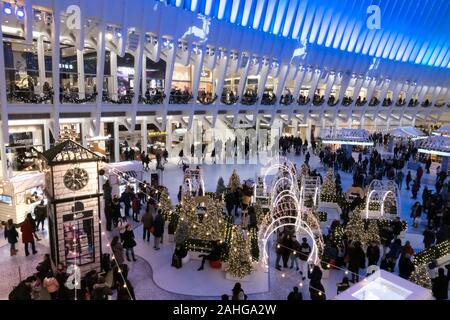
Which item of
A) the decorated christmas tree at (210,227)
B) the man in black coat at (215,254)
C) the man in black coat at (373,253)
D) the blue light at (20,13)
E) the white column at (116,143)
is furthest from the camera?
the white column at (116,143)

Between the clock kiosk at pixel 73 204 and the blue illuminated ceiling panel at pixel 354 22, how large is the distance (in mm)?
14182

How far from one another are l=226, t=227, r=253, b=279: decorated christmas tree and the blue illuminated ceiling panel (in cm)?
1542

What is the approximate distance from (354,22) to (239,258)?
27.3 metres

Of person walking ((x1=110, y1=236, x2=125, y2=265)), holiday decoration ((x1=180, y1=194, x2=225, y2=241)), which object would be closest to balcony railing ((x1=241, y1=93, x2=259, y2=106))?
holiday decoration ((x1=180, y1=194, x2=225, y2=241))

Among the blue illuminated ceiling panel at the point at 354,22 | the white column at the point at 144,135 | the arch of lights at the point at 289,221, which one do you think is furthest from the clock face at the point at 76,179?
the white column at the point at 144,135

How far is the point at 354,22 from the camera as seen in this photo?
30703 mm

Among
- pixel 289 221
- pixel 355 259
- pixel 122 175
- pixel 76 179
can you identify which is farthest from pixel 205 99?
pixel 355 259

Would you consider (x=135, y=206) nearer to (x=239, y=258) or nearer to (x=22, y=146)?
(x=239, y=258)

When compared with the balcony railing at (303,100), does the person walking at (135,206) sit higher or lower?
lower

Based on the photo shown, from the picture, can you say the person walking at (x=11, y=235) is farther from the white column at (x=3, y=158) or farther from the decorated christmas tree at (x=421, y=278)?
the decorated christmas tree at (x=421, y=278)

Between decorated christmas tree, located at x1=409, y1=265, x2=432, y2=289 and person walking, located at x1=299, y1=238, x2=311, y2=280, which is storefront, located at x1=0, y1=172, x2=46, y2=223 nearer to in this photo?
person walking, located at x1=299, y1=238, x2=311, y2=280

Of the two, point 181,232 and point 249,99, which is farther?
point 249,99

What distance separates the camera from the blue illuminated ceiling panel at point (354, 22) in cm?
2422
